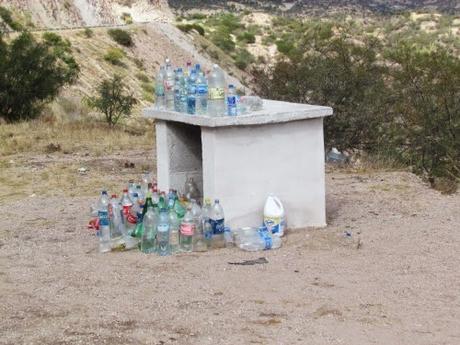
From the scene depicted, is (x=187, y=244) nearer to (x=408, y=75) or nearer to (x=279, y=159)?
(x=279, y=159)

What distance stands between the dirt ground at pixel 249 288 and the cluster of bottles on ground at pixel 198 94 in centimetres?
144

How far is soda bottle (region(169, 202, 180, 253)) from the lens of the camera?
7.16m

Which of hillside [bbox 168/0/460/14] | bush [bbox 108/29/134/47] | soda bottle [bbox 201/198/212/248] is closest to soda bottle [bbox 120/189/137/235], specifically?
soda bottle [bbox 201/198/212/248]

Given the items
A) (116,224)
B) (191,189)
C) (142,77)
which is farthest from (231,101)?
(142,77)

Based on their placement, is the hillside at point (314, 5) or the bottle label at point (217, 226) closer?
the bottle label at point (217, 226)

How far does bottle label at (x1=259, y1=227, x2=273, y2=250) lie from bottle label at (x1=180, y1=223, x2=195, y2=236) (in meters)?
0.72

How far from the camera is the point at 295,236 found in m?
7.73

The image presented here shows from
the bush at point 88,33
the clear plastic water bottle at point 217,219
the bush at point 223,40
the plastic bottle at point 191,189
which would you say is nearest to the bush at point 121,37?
the bush at point 88,33

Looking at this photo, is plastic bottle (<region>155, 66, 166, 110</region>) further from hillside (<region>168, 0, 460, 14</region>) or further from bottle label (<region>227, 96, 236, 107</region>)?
hillside (<region>168, 0, 460, 14</region>)

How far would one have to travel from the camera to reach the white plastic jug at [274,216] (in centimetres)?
755

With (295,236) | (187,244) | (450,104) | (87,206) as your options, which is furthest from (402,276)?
(450,104)

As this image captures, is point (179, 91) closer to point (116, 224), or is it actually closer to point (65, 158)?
point (116, 224)

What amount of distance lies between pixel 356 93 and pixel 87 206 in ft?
27.0

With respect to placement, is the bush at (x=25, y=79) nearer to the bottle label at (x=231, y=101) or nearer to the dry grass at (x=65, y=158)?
the dry grass at (x=65, y=158)
